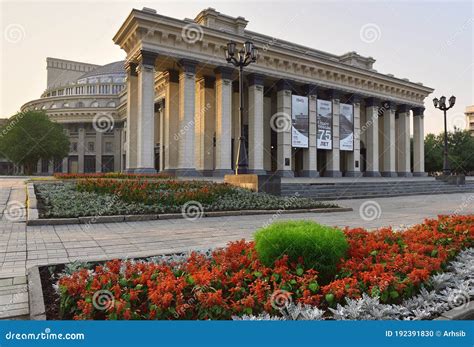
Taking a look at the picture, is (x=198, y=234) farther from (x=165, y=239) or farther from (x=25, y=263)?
(x=25, y=263)

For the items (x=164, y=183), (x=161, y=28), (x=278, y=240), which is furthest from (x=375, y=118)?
(x=278, y=240)

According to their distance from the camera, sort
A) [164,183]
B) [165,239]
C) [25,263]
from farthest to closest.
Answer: [164,183] → [165,239] → [25,263]

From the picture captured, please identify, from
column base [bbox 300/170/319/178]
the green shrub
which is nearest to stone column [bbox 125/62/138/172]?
column base [bbox 300/170/319/178]

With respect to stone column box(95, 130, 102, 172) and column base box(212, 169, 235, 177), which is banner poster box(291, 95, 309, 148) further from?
stone column box(95, 130, 102, 172)

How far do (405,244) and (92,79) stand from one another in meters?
79.2

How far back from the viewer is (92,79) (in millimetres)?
73375

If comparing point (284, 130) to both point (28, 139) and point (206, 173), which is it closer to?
point (206, 173)

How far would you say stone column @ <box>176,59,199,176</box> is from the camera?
84.5 feet

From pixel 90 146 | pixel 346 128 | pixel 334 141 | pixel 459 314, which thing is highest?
pixel 90 146

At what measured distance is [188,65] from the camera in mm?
26000

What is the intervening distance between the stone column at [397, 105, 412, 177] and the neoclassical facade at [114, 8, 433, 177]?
0.12m

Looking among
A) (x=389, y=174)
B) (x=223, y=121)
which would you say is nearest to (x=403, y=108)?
(x=389, y=174)

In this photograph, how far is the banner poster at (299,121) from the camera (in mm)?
32188

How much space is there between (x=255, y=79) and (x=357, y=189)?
14.1 m
